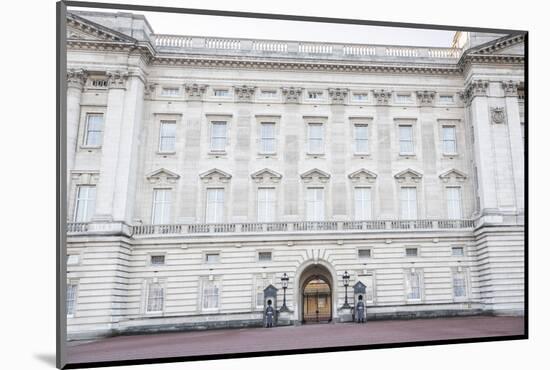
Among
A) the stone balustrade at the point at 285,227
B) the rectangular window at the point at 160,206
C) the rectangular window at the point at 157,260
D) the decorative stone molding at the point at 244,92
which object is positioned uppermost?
the decorative stone molding at the point at 244,92

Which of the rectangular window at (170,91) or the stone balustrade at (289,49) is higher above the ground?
the stone balustrade at (289,49)

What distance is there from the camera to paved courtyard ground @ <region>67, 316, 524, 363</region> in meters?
8.06

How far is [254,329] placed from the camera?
9328 mm

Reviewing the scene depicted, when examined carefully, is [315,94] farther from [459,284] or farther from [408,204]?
A: [459,284]

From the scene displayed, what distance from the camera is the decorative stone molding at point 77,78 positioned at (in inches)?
386

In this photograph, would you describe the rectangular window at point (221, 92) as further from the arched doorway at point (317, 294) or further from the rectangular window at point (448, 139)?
the rectangular window at point (448, 139)

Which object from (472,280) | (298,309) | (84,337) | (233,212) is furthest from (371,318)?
(84,337)

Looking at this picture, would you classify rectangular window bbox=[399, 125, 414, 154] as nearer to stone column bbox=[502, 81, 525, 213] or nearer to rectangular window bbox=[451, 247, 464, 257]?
rectangular window bbox=[451, 247, 464, 257]

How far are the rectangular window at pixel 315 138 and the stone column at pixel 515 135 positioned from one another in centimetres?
464

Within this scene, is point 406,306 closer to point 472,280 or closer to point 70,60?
point 472,280

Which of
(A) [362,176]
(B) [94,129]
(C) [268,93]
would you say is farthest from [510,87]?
(B) [94,129]

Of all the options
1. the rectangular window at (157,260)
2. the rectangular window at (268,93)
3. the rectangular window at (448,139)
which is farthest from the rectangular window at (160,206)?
the rectangular window at (448,139)

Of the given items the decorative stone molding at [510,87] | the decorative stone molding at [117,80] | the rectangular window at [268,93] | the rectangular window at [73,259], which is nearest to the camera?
the rectangular window at [73,259]

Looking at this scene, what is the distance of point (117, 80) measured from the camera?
11.2 metres
